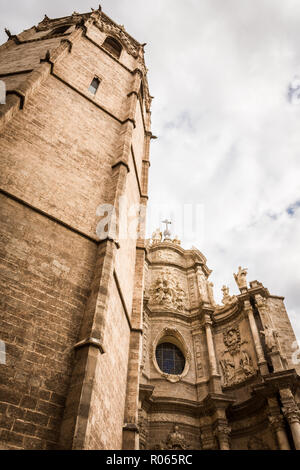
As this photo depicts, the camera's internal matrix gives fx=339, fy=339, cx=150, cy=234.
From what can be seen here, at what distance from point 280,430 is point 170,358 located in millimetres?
5769

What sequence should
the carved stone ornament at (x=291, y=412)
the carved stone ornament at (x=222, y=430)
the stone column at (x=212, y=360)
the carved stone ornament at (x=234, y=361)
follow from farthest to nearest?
the carved stone ornament at (x=234, y=361) → the stone column at (x=212, y=360) → the carved stone ornament at (x=222, y=430) → the carved stone ornament at (x=291, y=412)

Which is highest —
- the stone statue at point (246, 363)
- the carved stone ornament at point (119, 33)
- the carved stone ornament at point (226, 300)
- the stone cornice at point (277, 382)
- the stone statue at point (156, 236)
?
the carved stone ornament at point (119, 33)

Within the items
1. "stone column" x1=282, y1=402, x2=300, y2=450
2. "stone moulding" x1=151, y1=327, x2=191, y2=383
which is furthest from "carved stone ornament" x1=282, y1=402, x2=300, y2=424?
"stone moulding" x1=151, y1=327, x2=191, y2=383

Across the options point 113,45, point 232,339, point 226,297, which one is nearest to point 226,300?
point 226,297

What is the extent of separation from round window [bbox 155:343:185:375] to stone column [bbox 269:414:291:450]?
15.3 ft

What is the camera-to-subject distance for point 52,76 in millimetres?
10336

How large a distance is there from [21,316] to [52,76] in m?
7.84

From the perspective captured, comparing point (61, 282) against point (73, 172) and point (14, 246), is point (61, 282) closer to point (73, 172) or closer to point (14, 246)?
point (14, 246)

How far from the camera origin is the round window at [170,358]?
15.9 meters

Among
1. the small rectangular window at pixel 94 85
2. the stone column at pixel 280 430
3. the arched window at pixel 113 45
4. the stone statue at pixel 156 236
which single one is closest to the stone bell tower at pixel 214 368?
the stone column at pixel 280 430

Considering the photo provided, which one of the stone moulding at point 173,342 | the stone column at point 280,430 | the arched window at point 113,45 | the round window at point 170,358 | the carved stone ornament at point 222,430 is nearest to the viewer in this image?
the stone column at point 280,430

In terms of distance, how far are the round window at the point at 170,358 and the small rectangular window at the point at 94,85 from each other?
1199cm

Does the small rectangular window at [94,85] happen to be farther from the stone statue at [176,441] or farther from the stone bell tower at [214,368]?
the stone statue at [176,441]
